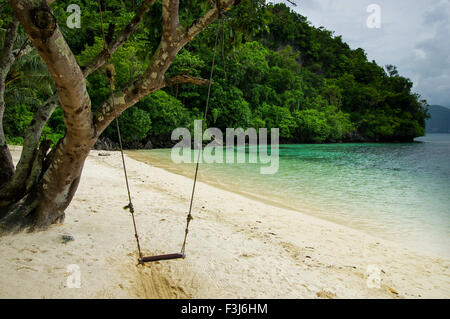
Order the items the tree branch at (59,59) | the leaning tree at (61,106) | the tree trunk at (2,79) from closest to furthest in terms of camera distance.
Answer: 1. the tree branch at (59,59)
2. the leaning tree at (61,106)
3. the tree trunk at (2,79)

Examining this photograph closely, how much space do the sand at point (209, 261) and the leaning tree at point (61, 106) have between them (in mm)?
405

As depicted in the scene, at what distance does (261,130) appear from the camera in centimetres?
3716

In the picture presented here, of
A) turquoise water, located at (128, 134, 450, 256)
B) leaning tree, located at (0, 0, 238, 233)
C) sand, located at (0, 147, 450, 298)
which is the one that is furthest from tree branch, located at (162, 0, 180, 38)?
turquoise water, located at (128, 134, 450, 256)

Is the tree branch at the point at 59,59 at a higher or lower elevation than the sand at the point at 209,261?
higher

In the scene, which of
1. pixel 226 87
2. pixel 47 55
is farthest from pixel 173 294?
pixel 226 87

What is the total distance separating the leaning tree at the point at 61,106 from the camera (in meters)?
2.30

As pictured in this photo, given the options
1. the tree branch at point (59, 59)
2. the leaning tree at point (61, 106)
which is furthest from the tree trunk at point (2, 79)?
the tree branch at point (59, 59)

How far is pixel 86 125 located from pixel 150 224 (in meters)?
1.89

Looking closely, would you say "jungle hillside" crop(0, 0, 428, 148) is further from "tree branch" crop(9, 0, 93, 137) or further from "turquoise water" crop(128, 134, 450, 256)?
"turquoise water" crop(128, 134, 450, 256)

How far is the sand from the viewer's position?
2422mm

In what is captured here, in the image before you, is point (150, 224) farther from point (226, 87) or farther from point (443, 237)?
point (226, 87)

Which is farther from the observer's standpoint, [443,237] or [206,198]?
[206,198]

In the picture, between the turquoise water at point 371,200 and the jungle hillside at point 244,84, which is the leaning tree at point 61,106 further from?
the turquoise water at point 371,200
